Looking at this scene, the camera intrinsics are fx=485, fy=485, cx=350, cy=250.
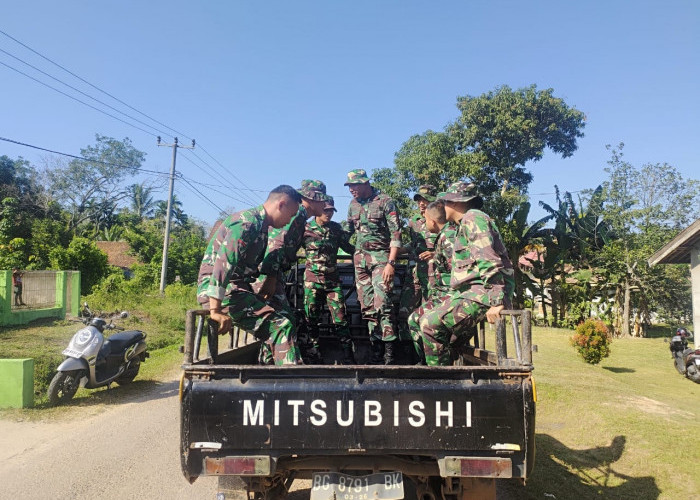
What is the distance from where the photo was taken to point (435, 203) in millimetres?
4254

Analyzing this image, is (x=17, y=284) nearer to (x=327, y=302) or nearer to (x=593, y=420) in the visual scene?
(x=327, y=302)

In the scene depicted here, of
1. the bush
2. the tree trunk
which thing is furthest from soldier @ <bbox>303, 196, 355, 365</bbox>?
the tree trunk

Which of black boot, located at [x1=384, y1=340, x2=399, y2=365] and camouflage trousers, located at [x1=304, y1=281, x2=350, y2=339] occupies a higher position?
camouflage trousers, located at [x1=304, y1=281, x2=350, y2=339]

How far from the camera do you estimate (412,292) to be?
16.1 ft

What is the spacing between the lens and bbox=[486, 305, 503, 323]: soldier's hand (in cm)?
298

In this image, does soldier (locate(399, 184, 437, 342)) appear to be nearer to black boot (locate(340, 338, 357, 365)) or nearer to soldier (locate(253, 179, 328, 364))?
black boot (locate(340, 338, 357, 365))

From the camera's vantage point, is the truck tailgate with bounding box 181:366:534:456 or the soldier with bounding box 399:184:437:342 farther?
the soldier with bounding box 399:184:437:342

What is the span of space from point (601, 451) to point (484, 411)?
3.46 metres

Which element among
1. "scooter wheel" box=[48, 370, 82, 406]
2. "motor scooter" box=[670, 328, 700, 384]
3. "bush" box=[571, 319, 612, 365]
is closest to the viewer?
"scooter wheel" box=[48, 370, 82, 406]

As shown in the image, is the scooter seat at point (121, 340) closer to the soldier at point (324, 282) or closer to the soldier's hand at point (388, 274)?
the soldier at point (324, 282)

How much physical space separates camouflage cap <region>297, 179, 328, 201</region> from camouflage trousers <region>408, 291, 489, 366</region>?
67.7 inches

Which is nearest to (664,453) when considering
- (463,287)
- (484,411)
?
(463,287)

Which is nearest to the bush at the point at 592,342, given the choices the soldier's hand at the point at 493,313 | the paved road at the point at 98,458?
the paved road at the point at 98,458

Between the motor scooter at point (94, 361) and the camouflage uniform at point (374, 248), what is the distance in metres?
3.93
